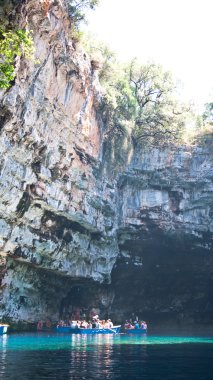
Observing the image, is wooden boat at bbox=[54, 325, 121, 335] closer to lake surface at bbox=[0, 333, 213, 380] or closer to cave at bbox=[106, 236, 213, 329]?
cave at bbox=[106, 236, 213, 329]

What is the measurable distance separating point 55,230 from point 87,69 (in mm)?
11899

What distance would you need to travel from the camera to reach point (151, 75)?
37.5m

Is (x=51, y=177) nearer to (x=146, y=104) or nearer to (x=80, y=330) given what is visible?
(x=80, y=330)

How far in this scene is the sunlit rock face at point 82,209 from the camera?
79.4 ft


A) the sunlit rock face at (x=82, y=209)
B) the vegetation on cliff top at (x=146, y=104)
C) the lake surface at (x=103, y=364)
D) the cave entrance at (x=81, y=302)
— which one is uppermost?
the vegetation on cliff top at (x=146, y=104)

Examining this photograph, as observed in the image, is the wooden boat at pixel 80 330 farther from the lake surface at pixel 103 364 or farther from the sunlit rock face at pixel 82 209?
the lake surface at pixel 103 364

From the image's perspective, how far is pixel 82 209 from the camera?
102ft

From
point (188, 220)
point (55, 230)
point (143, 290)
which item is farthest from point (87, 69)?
point (143, 290)

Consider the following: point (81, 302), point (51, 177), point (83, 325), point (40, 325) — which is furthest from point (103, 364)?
point (81, 302)

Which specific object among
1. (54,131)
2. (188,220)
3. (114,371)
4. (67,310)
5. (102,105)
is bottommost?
(114,371)

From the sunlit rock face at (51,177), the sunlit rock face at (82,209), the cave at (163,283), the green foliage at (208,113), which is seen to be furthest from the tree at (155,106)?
the cave at (163,283)

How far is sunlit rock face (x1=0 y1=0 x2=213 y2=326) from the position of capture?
2419cm

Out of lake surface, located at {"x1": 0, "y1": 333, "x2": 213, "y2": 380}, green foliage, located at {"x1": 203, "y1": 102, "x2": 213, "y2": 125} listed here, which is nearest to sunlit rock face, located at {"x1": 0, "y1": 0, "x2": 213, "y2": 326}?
green foliage, located at {"x1": 203, "y1": 102, "x2": 213, "y2": 125}

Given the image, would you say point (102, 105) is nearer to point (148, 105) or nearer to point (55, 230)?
point (148, 105)
